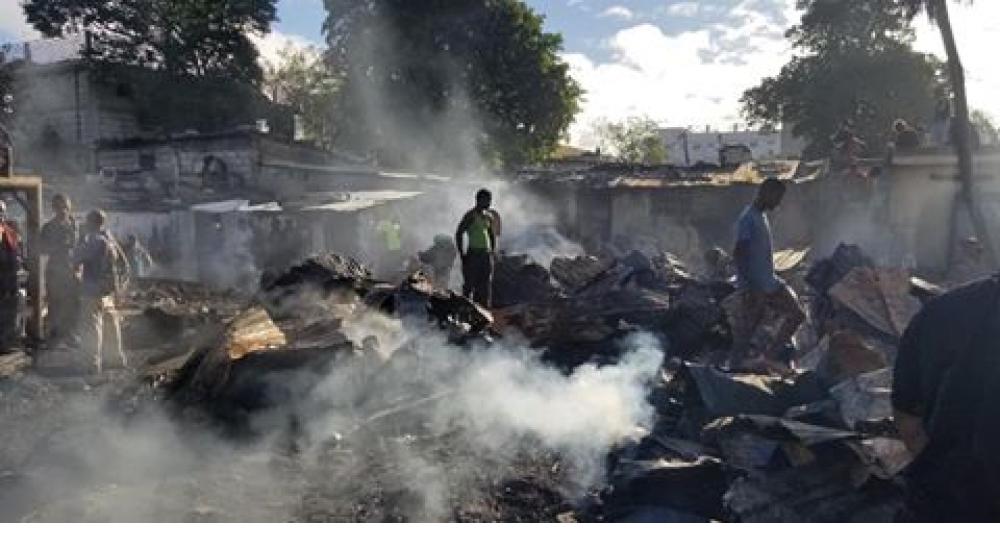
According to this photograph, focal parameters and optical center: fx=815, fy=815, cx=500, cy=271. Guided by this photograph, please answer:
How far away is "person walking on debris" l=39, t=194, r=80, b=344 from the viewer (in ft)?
26.2

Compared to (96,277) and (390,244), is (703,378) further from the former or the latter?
(390,244)

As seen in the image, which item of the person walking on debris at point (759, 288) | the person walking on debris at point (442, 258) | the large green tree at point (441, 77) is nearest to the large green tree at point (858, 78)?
the large green tree at point (441, 77)

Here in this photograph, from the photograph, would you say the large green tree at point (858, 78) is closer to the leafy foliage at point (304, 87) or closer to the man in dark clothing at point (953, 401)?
the leafy foliage at point (304, 87)

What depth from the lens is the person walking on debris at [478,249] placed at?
8211 millimetres

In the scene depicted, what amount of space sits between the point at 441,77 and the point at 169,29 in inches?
323

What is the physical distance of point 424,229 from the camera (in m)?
18.7

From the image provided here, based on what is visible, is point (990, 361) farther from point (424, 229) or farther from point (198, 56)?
point (198, 56)

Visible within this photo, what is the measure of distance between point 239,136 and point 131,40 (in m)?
7.23

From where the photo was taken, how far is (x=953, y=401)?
2.41 m

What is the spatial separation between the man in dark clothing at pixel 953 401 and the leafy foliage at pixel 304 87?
3411 cm

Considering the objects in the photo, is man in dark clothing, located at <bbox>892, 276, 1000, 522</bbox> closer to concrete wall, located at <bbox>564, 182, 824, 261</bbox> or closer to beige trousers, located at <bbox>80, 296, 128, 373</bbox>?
beige trousers, located at <bbox>80, 296, 128, 373</bbox>

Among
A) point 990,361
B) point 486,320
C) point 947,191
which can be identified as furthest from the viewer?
point 947,191
